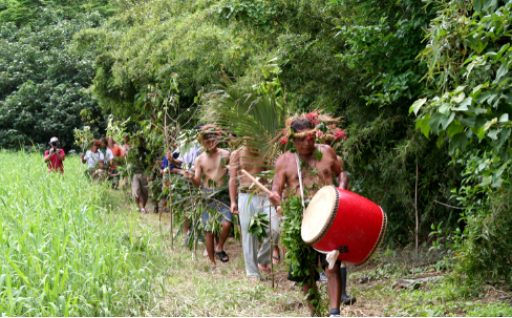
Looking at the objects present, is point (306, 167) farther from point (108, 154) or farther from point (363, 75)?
point (108, 154)

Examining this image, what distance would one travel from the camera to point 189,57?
1056 cm

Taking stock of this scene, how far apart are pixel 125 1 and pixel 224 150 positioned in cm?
1074

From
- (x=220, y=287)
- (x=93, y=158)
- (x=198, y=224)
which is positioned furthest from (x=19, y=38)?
(x=220, y=287)

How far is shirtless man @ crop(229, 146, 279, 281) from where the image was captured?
6.25 metres

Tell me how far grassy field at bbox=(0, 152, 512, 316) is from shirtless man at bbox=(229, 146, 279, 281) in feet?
0.74

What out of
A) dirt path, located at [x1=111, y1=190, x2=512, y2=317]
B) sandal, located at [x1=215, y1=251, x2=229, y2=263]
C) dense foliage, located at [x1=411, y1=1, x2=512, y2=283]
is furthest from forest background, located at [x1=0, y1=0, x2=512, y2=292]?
sandal, located at [x1=215, y1=251, x2=229, y2=263]

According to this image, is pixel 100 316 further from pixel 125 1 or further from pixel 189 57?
pixel 125 1

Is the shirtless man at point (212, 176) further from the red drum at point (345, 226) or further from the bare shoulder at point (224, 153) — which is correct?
the red drum at point (345, 226)

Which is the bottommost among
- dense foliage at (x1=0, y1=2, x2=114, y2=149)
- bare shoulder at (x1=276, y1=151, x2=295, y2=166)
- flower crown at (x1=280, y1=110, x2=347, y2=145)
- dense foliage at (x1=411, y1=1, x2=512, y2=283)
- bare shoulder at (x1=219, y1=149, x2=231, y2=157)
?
dense foliage at (x1=0, y1=2, x2=114, y2=149)

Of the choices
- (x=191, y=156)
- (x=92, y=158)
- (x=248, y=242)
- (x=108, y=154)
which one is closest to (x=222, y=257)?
(x=248, y=242)

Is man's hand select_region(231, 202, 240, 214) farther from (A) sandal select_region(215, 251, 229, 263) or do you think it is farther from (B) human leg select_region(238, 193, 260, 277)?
(A) sandal select_region(215, 251, 229, 263)

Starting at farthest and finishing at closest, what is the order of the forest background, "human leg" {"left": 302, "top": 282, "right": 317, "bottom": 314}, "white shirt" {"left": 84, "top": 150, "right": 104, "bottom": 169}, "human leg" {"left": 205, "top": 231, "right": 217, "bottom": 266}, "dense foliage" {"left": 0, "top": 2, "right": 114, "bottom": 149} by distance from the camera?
"dense foliage" {"left": 0, "top": 2, "right": 114, "bottom": 149}
"white shirt" {"left": 84, "top": 150, "right": 104, "bottom": 169}
"human leg" {"left": 205, "top": 231, "right": 217, "bottom": 266}
"human leg" {"left": 302, "top": 282, "right": 317, "bottom": 314}
the forest background

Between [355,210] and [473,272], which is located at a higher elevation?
[355,210]

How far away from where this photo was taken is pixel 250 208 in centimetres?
660
